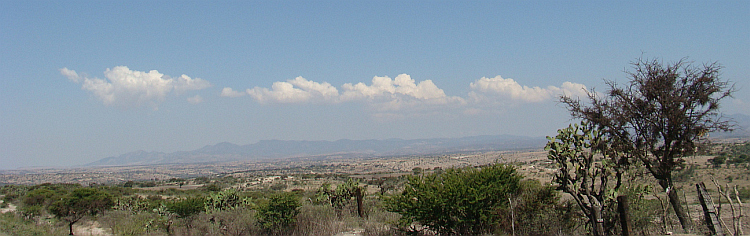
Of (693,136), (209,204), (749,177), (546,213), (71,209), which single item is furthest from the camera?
(749,177)

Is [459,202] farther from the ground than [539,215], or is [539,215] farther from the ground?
[459,202]

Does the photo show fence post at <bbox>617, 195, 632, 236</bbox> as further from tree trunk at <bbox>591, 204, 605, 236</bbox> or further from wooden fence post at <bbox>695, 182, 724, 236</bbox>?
wooden fence post at <bbox>695, 182, 724, 236</bbox>

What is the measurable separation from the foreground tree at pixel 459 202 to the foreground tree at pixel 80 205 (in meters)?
19.9

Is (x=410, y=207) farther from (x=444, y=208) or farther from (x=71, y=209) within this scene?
(x=71, y=209)

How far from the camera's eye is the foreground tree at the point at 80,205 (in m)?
23.2

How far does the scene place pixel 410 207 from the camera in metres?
11.3

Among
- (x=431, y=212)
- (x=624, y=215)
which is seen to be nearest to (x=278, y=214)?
(x=431, y=212)

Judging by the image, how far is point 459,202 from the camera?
10.8 meters

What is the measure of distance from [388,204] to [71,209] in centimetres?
2091

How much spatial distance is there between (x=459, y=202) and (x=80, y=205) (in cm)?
2364

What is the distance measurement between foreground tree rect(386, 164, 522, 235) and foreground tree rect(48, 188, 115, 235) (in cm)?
1992

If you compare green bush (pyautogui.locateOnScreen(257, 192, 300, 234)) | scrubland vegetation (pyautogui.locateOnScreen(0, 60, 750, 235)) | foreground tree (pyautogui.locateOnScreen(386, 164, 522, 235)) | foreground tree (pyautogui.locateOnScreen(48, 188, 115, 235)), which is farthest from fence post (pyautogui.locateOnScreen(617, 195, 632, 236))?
foreground tree (pyautogui.locateOnScreen(48, 188, 115, 235))

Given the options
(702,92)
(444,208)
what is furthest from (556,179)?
(702,92)

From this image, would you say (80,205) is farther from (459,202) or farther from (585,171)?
(585,171)
